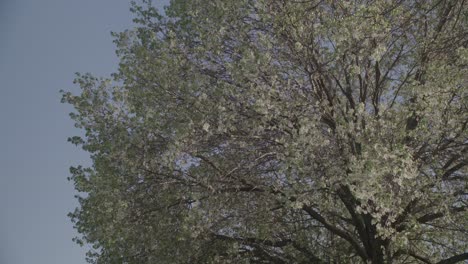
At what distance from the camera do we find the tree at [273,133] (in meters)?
12.7

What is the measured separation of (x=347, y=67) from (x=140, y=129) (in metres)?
6.18

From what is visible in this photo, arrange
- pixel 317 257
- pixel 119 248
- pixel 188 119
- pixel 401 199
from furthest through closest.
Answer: pixel 317 257 → pixel 119 248 → pixel 188 119 → pixel 401 199

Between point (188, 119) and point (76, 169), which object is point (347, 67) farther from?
point (76, 169)

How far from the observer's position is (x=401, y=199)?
12.6 m

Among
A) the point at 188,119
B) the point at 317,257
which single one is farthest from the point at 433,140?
the point at 188,119

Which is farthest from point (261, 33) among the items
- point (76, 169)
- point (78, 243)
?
point (78, 243)

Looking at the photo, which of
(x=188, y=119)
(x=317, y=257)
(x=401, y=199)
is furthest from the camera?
(x=317, y=257)

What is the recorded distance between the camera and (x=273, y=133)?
13844mm

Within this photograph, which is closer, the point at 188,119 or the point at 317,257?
the point at 188,119

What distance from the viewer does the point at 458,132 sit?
13328 mm

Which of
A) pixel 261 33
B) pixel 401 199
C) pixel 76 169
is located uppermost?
pixel 261 33

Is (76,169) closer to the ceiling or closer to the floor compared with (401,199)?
closer to the ceiling

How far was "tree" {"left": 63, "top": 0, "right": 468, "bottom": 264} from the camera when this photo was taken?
41.7ft

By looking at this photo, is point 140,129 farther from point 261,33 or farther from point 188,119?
point 261,33
